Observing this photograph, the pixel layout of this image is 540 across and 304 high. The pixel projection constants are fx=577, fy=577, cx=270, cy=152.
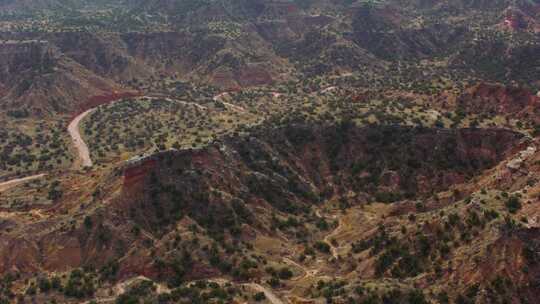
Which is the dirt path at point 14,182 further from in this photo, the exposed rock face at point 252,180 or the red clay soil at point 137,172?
the red clay soil at point 137,172

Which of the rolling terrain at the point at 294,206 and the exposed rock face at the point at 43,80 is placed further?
the exposed rock face at the point at 43,80

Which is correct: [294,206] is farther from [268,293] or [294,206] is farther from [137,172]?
[137,172]

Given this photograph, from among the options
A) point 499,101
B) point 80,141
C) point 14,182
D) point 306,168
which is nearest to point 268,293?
point 306,168

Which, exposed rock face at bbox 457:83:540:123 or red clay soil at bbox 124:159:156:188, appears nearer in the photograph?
red clay soil at bbox 124:159:156:188

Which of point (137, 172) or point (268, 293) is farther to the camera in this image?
point (137, 172)

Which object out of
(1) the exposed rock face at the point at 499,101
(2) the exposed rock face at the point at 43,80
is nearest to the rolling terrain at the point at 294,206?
(1) the exposed rock face at the point at 499,101

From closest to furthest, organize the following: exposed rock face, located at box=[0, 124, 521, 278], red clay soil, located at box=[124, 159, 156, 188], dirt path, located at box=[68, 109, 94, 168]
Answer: exposed rock face, located at box=[0, 124, 521, 278] → red clay soil, located at box=[124, 159, 156, 188] → dirt path, located at box=[68, 109, 94, 168]

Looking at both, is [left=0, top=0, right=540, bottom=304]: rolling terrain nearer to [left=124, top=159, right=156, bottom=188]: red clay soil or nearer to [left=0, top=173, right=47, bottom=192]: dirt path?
[left=124, top=159, right=156, bottom=188]: red clay soil

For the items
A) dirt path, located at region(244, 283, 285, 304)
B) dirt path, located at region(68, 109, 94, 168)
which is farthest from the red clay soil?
dirt path, located at region(68, 109, 94, 168)

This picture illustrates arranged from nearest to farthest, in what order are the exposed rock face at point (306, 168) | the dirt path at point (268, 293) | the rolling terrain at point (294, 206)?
the rolling terrain at point (294, 206)
the dirt path at point (268, 293)
the exposed rock face at point (306, 168)

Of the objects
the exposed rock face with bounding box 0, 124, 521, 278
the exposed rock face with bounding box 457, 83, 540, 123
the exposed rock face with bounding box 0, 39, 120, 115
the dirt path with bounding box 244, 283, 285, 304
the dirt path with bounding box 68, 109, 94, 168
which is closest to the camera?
the dirt path with bounding box 244, 283, 285, 304
